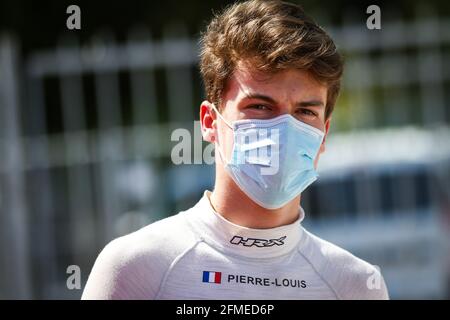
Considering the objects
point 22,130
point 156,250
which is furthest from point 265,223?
point 22,130

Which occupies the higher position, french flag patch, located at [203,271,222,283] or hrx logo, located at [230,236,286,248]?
hrx logo, located at [230,236,286,248]

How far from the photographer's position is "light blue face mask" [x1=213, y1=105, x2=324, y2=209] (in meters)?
2.58

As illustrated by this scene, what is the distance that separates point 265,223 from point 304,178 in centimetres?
18

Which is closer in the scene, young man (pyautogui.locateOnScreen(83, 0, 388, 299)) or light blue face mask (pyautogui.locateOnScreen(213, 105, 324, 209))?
young man (pyautogui.locateOnScreen(83, 0, 388, 299))

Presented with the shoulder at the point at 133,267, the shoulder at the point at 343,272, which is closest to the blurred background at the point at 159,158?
the shoulder at the point at 343,272

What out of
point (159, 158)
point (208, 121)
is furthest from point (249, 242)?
point (159, 158)

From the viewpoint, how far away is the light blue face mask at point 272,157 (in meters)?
2.58

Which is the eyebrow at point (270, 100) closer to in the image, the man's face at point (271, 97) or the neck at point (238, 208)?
the man's face at point (271, 97)

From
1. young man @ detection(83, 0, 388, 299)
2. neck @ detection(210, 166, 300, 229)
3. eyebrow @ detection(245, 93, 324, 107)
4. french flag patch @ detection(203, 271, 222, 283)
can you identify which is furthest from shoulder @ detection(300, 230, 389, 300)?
eyebrow @ detection(245, 93, 324, 107)

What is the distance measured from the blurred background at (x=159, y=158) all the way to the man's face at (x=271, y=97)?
491cm

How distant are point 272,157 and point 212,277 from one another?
1.37 ft

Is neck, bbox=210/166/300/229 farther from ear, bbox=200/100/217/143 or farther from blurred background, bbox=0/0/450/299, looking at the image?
blurred background, bbox=0/0/450/299

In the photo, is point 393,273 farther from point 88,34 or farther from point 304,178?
point 304,178

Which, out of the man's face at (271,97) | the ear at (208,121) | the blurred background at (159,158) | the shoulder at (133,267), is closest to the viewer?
the shoulder at (133,267)
